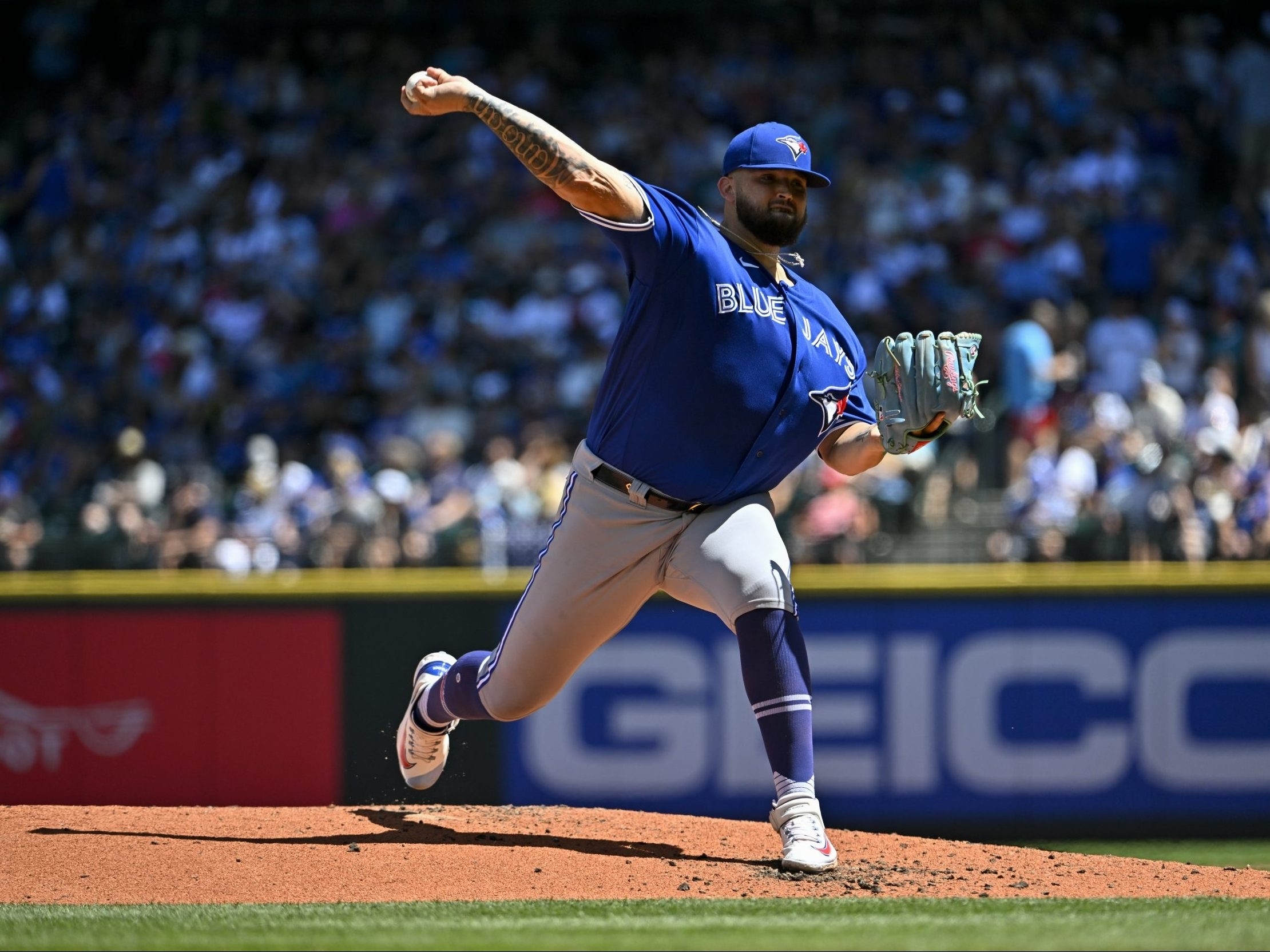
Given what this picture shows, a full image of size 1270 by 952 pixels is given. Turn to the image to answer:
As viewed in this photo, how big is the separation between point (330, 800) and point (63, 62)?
38.7ft

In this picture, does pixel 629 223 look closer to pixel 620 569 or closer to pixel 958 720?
pixel 620 569

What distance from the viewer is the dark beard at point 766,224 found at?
5.31 meters

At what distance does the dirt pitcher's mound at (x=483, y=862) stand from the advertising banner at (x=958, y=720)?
1559 mm

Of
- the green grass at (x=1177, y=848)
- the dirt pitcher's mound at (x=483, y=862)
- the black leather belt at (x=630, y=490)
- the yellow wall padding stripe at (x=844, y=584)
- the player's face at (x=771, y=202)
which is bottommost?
the green grass at (x=1177, y=848)

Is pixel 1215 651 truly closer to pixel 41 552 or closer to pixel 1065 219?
pixel 1065 219

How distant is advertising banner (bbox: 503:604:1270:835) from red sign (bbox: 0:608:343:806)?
3.50 feet

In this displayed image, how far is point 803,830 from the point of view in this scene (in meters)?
5.16

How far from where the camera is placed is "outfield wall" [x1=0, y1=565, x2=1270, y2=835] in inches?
308

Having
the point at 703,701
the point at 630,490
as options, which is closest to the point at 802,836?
the point at 630,490

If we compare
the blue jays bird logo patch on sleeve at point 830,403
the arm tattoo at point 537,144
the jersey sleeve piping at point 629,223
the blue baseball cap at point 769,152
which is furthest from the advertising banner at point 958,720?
the arm tattoo at point 537,144

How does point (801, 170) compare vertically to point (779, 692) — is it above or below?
above

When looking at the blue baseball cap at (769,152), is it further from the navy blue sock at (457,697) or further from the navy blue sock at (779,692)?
the navy blue sock at (457,697)

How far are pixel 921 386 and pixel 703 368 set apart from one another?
2.20 ft

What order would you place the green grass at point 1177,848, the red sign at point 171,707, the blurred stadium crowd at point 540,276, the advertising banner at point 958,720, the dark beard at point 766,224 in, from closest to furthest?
the dark beard at point 766,224
the green grass at point 1177,848
the advertising banner at point 958,720
the red sign at point 171,707
the blurred stadium crowd at point 540,276
